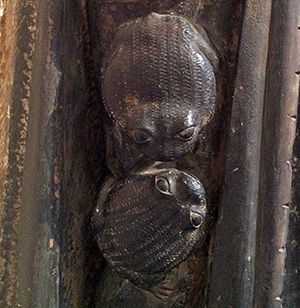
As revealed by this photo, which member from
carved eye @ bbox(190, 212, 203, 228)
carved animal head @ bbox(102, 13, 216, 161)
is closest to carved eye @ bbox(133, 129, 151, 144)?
carved animal head @ bbox(102, 13, 216, 161)

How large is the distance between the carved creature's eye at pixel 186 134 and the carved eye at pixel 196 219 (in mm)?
115

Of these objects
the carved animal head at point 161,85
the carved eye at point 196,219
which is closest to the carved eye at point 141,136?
the carved animal head at point 161,85

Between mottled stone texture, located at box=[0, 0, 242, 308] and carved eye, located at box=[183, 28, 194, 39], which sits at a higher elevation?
carved eye, located at box=[183, 28, 194, 39]

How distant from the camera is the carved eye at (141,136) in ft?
2.54

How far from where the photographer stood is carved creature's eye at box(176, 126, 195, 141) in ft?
2.54

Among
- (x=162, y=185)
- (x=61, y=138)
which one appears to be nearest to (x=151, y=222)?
(x=162, y=185)

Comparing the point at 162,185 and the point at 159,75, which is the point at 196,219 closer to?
the point at 162,185

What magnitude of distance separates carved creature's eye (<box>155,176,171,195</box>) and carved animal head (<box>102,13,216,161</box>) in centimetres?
3

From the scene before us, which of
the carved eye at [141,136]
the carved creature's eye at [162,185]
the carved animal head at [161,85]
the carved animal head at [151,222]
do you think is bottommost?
the carved animal head at [151,222]

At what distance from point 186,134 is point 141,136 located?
0.21 feet

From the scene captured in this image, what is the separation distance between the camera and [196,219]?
808 millimetres

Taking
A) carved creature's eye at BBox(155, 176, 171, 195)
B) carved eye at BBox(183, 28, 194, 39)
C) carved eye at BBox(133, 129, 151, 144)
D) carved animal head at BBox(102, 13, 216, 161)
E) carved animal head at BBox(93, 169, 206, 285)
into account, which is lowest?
carved animal head at BBox(93, 169, 206, 285)

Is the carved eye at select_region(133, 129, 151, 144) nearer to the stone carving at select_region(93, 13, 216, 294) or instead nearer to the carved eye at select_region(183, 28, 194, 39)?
the stone carving at select_region(93, 13, 216, 294)

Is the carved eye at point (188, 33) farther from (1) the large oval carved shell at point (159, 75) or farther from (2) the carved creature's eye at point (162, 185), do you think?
(2) the carved creature's eye at point (162, 185)
